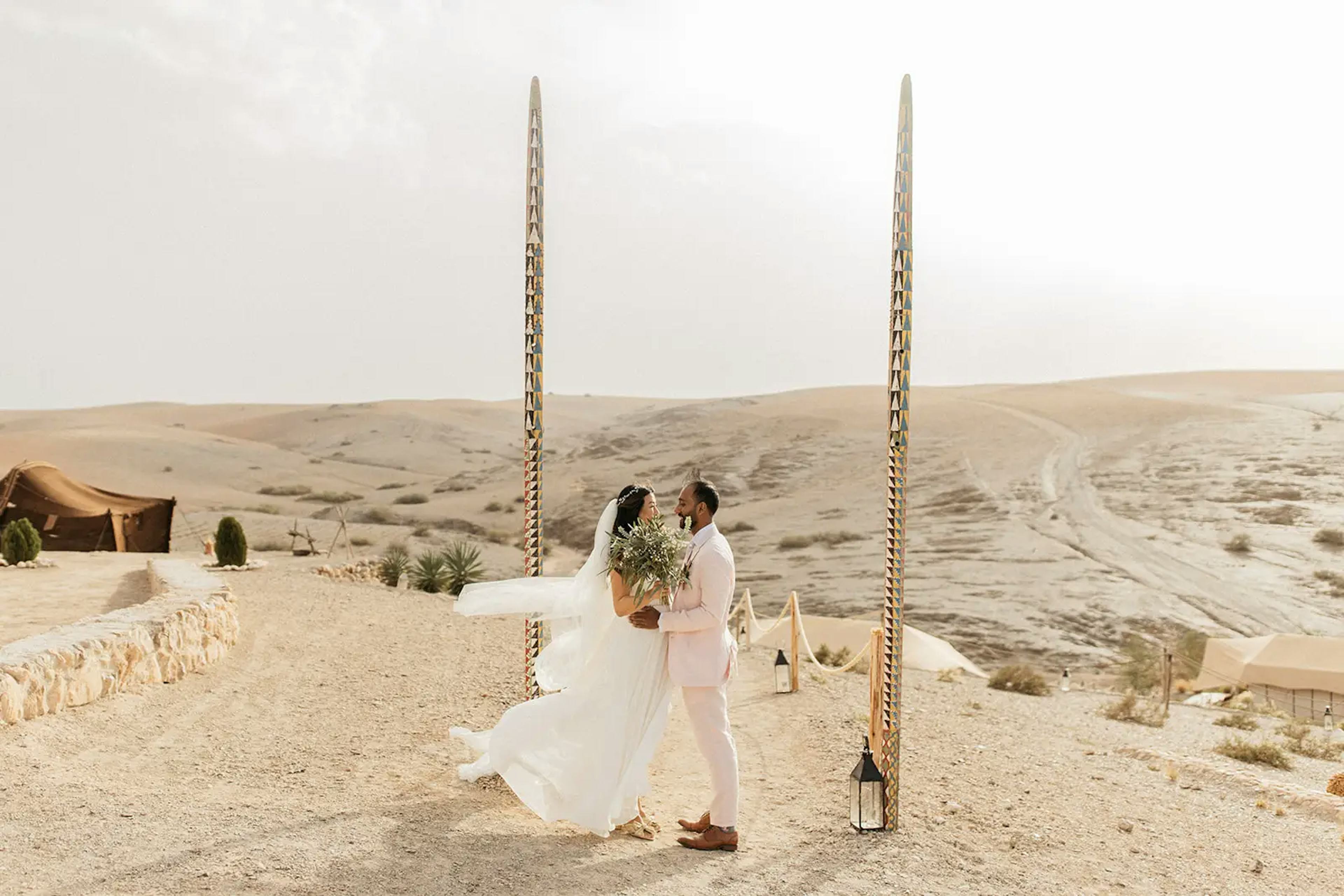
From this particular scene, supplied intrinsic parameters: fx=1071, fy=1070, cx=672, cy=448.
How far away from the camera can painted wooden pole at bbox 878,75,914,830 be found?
19.9 feet

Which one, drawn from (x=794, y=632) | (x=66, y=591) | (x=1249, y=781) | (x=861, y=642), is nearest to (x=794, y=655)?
(x=794, y=632)

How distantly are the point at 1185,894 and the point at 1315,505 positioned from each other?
3364 cm

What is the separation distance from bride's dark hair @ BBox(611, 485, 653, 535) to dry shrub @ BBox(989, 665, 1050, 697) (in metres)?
11.6

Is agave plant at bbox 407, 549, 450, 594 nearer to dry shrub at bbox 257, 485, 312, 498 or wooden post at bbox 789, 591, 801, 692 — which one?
wooden post at bbox 789, 591, 801, 692

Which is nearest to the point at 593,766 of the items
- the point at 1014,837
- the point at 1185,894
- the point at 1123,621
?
the point at 1014,837

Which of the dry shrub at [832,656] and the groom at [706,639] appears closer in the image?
the groom at [706,639]

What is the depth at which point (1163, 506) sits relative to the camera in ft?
116

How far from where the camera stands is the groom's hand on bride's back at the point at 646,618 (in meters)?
5.43

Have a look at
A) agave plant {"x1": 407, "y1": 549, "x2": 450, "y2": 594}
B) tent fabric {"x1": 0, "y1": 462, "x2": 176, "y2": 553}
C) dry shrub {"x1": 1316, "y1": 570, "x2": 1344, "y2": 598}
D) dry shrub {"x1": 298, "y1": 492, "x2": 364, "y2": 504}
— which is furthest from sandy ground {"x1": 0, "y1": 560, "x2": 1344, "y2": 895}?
dry shrub {"x1": 298, "y1": 492, "x2": 364, "y2": 504}

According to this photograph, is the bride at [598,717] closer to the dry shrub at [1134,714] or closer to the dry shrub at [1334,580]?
the dry shrub at [1134,714]

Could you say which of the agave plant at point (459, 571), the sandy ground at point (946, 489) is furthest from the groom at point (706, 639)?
the sandy ground at point (946, 489)

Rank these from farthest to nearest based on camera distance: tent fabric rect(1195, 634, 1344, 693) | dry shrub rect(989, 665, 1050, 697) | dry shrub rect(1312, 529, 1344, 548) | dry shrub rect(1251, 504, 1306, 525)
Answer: dry shrub rect(1251, 504, 1306, 525) < dry shrub rect(1312, 529, 1344, 548) < tent fabric rect(1195, 634, 1344, 693) < dry shrub rect(989, 665, 1050, 697)

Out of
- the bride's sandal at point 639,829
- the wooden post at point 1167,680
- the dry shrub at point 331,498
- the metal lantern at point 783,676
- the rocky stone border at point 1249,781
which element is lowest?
the dry shrub at point 331,498

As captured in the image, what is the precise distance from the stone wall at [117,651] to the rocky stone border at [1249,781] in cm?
912
